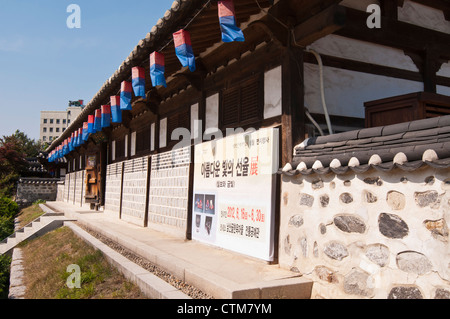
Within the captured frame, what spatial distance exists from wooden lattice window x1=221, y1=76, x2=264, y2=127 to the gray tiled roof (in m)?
1.56

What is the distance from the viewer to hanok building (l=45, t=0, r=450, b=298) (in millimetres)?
3572

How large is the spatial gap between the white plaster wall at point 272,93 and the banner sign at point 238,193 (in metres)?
0.46

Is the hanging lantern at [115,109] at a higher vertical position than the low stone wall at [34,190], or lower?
higher

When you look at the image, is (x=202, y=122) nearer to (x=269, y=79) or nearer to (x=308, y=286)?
(x=269, y=79)

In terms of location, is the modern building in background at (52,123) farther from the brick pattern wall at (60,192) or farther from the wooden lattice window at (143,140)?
the wooden lattice window at (143,140)

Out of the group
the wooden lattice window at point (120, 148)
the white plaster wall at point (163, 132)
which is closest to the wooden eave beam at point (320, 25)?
the white plaster wall at point (163, 132)

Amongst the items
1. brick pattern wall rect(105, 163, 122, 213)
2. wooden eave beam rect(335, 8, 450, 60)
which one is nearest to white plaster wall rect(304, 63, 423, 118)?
wooden eave beam rect(335, 8, 450, 60)

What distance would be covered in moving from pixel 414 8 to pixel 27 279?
9.65 meters

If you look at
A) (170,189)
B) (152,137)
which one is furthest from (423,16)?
(152,137)

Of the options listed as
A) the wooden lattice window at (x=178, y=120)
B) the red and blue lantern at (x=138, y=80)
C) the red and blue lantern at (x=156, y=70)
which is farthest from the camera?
the wooden lattice window at (x=178, y=120)

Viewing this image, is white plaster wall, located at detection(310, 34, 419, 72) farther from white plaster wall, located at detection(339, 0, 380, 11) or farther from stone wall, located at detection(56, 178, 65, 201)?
stone wall, located at detection(56, 178, 65, 201)

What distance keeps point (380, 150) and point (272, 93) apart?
254 cm

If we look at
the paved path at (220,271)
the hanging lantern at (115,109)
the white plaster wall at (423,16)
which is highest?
the white plaster wall at (423,16)

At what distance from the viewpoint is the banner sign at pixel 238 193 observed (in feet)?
18.4
